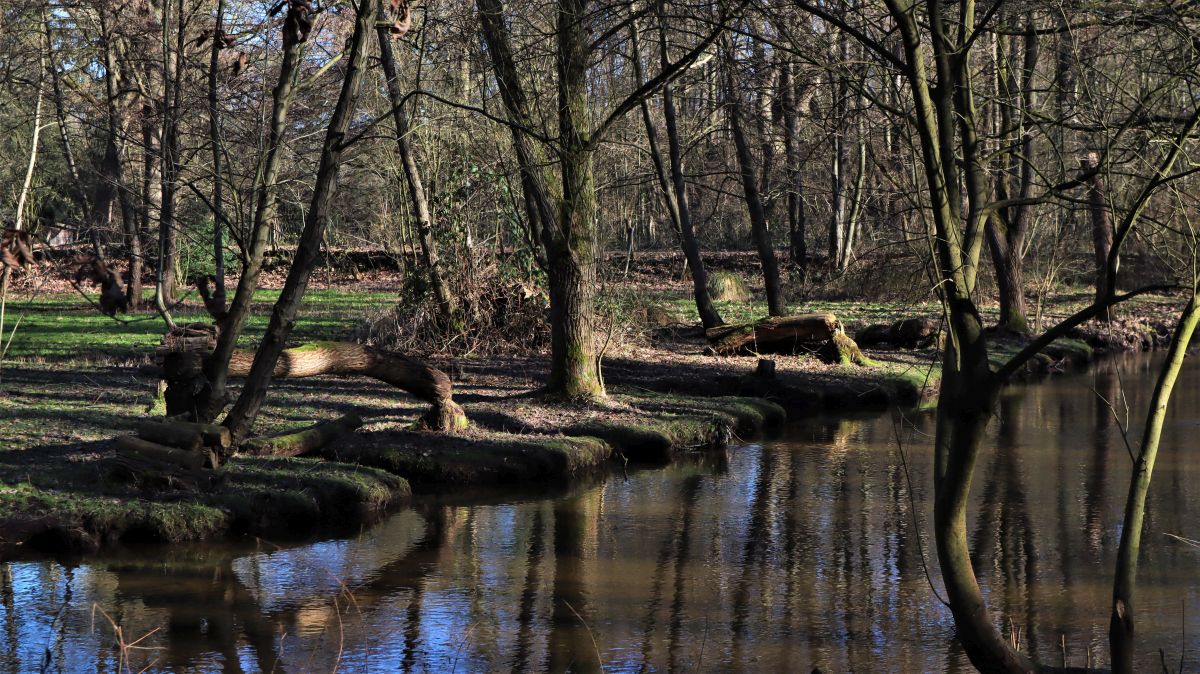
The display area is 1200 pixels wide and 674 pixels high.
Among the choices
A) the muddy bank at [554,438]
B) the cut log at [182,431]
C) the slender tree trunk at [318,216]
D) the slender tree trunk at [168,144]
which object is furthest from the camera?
the muddy bank at [554,438]

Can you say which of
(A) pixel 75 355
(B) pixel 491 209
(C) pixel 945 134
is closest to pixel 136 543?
(C) pixel 945 134

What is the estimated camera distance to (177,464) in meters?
8.84

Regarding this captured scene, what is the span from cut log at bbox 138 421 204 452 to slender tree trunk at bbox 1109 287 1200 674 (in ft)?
20.5

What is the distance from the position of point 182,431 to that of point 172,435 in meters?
0.14

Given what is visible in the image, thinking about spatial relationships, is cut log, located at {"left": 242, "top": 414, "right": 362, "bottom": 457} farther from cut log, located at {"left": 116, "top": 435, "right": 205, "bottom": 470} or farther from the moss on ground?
cut log, located at {"left": 116, "top": 435, "right": 205, "bottom": 470}

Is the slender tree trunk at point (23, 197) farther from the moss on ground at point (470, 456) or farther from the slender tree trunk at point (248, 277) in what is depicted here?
the moss on ground at point (470, 456)

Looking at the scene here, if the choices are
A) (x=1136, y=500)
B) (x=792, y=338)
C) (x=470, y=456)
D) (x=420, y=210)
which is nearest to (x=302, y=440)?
(x=470, y=456)

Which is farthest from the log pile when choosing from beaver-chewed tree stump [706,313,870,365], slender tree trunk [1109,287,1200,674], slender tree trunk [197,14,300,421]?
beaver-chewed tree stump [706,313,870,365]

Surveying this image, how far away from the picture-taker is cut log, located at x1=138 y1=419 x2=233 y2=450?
8.46 m

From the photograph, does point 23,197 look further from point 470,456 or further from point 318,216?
point 318,216

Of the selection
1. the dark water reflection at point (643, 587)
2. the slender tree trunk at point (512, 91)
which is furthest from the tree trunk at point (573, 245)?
the dark water reflection at point (643, 587)

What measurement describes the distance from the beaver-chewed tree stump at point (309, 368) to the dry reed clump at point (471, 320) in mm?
5701

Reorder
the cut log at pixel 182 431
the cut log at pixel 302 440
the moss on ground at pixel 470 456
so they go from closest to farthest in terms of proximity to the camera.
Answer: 1. the cut log at pixel 182 431
2. the cut log at pixel 302 440
3. the moss on ground at pixel 470 456

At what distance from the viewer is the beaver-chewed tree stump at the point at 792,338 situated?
59.0 ft
